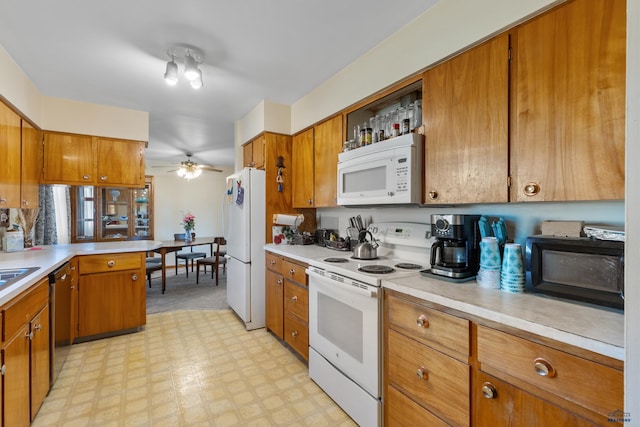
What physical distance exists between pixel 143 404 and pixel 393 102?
2.69 m

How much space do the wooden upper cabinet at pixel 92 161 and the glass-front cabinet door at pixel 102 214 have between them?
0.17 meters

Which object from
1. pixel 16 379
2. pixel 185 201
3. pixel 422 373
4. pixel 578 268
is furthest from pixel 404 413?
pixel 185 201

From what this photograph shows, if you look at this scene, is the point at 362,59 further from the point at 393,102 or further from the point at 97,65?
the point at 97,65

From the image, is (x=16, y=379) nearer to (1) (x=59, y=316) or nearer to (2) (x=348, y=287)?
(1) (x=59, y=316)

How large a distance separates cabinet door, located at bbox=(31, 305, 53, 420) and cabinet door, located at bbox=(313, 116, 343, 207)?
6.76 ft

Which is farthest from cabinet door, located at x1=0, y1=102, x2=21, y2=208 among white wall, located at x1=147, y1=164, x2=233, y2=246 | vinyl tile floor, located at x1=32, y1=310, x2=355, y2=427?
white wall, located at x1=147, y1=164, x2=233, y2=246

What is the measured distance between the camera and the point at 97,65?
2.34 meters

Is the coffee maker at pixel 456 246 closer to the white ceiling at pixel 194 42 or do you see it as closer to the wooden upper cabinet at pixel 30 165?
the white ceiling at pixel 194 42

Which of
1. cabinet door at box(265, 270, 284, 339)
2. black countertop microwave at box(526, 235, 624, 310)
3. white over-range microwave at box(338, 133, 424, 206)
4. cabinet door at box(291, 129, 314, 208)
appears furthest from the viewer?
cabinet door at box(291, 129, 314, 208)

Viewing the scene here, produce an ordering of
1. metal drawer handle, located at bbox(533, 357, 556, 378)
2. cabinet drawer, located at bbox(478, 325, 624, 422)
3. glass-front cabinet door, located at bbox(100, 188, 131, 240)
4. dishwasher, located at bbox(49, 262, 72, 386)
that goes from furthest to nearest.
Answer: glass-front cabinet door, located at bbox(100, 188, 131, 240) → dishwasher, located at bbox(49, 262, 72, 386) → metal drawer handle, located at bbox(533, 357, 556, 378) → cabinet drawer, located at bbox(478, 325, 624, 422)

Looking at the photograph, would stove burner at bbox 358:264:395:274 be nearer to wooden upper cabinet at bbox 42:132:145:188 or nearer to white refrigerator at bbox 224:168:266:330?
white refrigerator at bbox 224:168:266:330

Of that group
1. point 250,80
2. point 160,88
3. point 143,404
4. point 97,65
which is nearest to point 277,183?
point 250,80

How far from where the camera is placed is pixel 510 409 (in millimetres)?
1033

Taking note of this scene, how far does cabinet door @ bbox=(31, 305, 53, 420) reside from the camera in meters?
1.66
